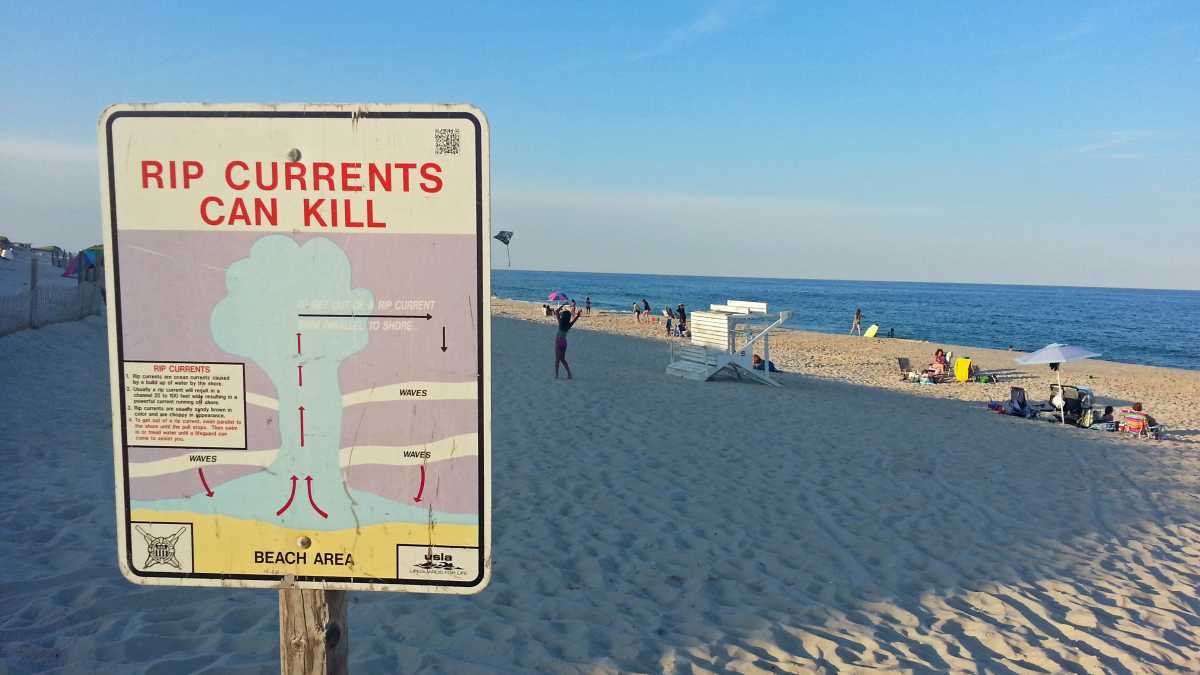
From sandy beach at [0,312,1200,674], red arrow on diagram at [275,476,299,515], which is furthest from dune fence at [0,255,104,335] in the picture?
red arrow on diagram at [275,476,299,515]

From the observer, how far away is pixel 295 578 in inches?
53.0

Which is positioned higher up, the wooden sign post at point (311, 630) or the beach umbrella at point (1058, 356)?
the wooden sign post at point (311, 630)

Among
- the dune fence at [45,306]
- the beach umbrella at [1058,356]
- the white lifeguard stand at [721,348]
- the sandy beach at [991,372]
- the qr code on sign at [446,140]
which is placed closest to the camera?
the qr code on sign at [446,140]

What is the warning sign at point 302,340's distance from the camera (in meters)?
1.31

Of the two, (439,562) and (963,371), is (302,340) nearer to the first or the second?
(439,562)

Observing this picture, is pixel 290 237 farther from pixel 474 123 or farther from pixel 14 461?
pixel 14 461

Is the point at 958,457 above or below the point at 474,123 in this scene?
below

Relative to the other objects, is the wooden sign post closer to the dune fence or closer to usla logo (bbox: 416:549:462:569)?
usla logo (bbox: 416:549:462:569)

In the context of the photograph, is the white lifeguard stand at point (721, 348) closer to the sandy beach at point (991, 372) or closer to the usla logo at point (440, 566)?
the sandy beach at point (991, 372)

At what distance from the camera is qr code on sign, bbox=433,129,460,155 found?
51.3 inches

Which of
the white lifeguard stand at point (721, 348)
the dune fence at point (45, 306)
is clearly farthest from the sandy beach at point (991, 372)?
the dune fence at point (45, 306)

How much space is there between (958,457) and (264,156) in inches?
385

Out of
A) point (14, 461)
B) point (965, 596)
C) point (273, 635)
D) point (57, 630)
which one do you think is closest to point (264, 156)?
point (273, 635)

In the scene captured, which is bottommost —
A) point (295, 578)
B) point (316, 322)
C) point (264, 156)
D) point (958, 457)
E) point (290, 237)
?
point (958, 457)
